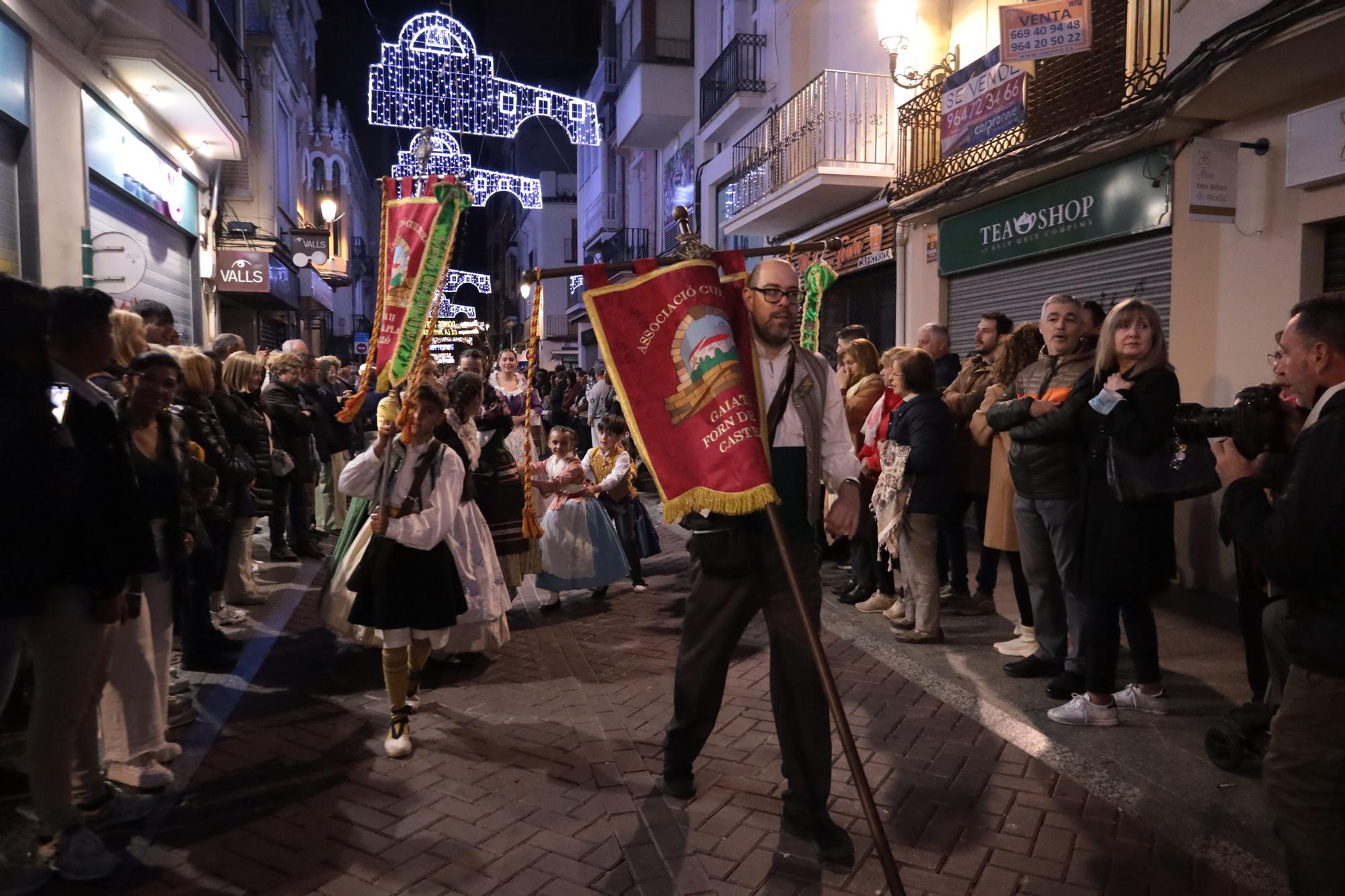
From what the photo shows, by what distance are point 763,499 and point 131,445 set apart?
3143mm

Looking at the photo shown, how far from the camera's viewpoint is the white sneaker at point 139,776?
390 cm

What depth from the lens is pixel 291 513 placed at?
9.22m

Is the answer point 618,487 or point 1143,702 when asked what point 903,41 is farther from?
point 1143,702

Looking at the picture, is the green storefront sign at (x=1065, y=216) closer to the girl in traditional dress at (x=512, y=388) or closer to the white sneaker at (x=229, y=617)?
the girl in traditional dress at (x=512, y=388)

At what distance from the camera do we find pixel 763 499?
3145 millimetres

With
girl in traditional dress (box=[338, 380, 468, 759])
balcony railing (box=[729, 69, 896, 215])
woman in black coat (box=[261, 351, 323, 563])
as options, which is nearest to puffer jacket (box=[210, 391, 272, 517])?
woman in black coat (box=[261, 351, 323, 563])

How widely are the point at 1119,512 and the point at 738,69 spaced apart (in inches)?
575

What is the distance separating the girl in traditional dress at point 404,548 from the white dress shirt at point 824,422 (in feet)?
6.11

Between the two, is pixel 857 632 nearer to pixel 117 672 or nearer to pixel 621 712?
pixel 621 712

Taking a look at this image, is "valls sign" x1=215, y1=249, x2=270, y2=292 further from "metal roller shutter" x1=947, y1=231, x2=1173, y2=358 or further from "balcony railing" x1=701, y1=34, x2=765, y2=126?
"metal roller shutter" x1=947, y1=231, x2=1173, y2=358

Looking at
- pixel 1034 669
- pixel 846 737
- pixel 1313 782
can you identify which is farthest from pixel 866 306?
pixel 1313 782

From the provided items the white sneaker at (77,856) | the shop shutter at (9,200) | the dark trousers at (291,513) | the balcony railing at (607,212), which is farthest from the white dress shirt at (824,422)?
the balcony railing at (607,212)

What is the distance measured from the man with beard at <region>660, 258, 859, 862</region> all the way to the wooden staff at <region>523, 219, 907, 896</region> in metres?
→ 0.09

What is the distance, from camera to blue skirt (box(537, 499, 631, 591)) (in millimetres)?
7227
